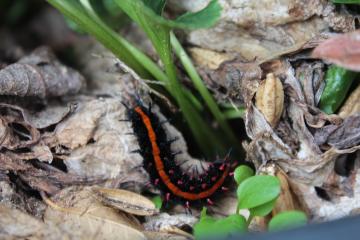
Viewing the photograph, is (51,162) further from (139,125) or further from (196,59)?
(196,59)

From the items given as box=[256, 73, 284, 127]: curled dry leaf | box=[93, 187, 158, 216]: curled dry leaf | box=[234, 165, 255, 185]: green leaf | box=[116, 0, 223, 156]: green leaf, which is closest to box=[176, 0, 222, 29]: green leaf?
box=[116, 0, 223, 156]: green leaf

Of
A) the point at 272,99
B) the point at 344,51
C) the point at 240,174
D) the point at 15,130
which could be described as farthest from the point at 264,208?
the point at 15,130

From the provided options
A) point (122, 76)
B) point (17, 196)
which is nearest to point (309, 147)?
point (122, 76)

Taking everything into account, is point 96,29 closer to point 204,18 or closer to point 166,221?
point 204,18

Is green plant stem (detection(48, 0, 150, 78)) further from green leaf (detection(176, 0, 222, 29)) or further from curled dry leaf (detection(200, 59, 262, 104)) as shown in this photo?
green leaf (detection(176, 0, 222, 29))

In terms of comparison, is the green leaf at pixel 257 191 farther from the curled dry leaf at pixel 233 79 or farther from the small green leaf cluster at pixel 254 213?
the curled dry leaf at pixel 233 79

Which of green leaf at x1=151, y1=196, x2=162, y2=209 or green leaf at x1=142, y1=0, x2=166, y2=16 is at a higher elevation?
green leaf at x1=142, y1=0, x2=166, y2=16
